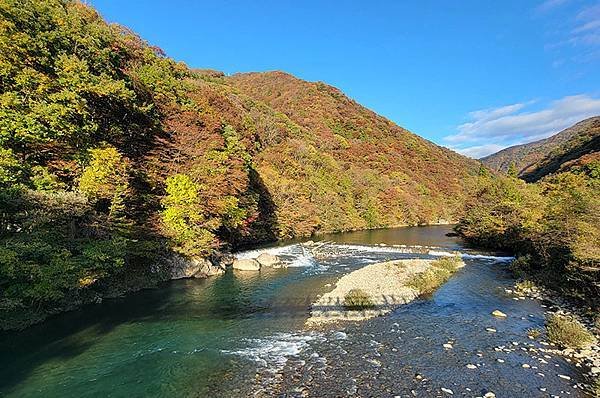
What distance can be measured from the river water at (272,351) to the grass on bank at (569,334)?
752mm

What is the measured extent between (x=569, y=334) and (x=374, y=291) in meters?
9.37

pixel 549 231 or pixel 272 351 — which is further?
pixel 549 231

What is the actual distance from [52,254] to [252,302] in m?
9.78

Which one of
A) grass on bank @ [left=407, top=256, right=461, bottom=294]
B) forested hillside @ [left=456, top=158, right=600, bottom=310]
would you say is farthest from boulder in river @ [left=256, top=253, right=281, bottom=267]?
forested hillside @ [left=456, top=158, right=600, bottom=310]

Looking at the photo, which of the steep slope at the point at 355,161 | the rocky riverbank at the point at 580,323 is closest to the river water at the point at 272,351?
the rocky riverbank at the point at 580,323

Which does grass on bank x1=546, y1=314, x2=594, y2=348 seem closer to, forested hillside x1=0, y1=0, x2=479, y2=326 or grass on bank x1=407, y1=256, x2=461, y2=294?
grass on bank x1=407, y1=256, x2=461, y2=294

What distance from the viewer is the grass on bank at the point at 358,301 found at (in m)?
18.5

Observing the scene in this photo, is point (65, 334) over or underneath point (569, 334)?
over

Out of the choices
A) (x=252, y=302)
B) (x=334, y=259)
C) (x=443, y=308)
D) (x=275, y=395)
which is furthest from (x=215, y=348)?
(x=334, y=259)

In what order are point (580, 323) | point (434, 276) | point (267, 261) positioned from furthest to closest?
point (267, 261)
point (434, 276)
point (580, 323)

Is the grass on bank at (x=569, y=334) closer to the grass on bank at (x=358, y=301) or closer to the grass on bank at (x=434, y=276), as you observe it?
the grass on bank at (x=358, y=301)

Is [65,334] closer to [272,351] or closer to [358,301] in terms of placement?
[272,351]

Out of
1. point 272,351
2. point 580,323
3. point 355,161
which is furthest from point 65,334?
point 355,161

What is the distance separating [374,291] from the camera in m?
20.8
